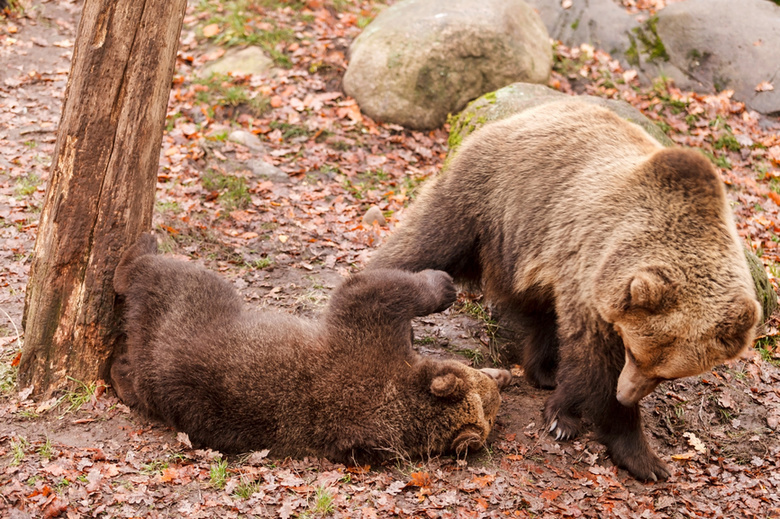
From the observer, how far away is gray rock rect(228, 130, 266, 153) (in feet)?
33.4

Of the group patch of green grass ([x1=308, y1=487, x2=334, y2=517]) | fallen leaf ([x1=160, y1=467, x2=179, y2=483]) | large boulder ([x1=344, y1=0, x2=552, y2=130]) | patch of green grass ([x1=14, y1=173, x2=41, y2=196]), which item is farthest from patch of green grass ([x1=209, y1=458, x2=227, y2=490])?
large boulder ([x1=344, y1=0, x2=552, y2=130])

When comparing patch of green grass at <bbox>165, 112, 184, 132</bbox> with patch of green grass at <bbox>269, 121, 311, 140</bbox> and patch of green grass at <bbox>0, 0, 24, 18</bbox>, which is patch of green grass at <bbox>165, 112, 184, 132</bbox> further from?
patch of green grass at <bbox>0, 0, 24, 18</bbox>

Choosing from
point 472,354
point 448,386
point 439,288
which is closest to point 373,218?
point 472,354

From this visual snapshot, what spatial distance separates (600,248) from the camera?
5273mm

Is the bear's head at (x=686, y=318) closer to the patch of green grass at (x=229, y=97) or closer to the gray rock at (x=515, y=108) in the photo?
the gray rock at (x=515, y=108)

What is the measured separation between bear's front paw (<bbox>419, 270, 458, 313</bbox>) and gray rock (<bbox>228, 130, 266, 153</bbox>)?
17.2ft

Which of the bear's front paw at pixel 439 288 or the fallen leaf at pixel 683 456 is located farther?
the fallen leaf at pixel 683 456

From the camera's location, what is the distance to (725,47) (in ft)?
41.4

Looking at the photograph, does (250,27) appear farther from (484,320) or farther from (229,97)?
(484,320)

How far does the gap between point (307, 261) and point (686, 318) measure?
465 cm

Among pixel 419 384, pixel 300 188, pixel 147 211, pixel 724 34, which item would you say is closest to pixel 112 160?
pixel 147 211

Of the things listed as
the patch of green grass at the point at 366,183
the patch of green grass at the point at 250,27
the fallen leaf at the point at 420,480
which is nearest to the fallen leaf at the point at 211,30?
the patch of green grass at the point at 250,27

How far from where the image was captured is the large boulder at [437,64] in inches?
442

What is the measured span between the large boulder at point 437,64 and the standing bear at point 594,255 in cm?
468
